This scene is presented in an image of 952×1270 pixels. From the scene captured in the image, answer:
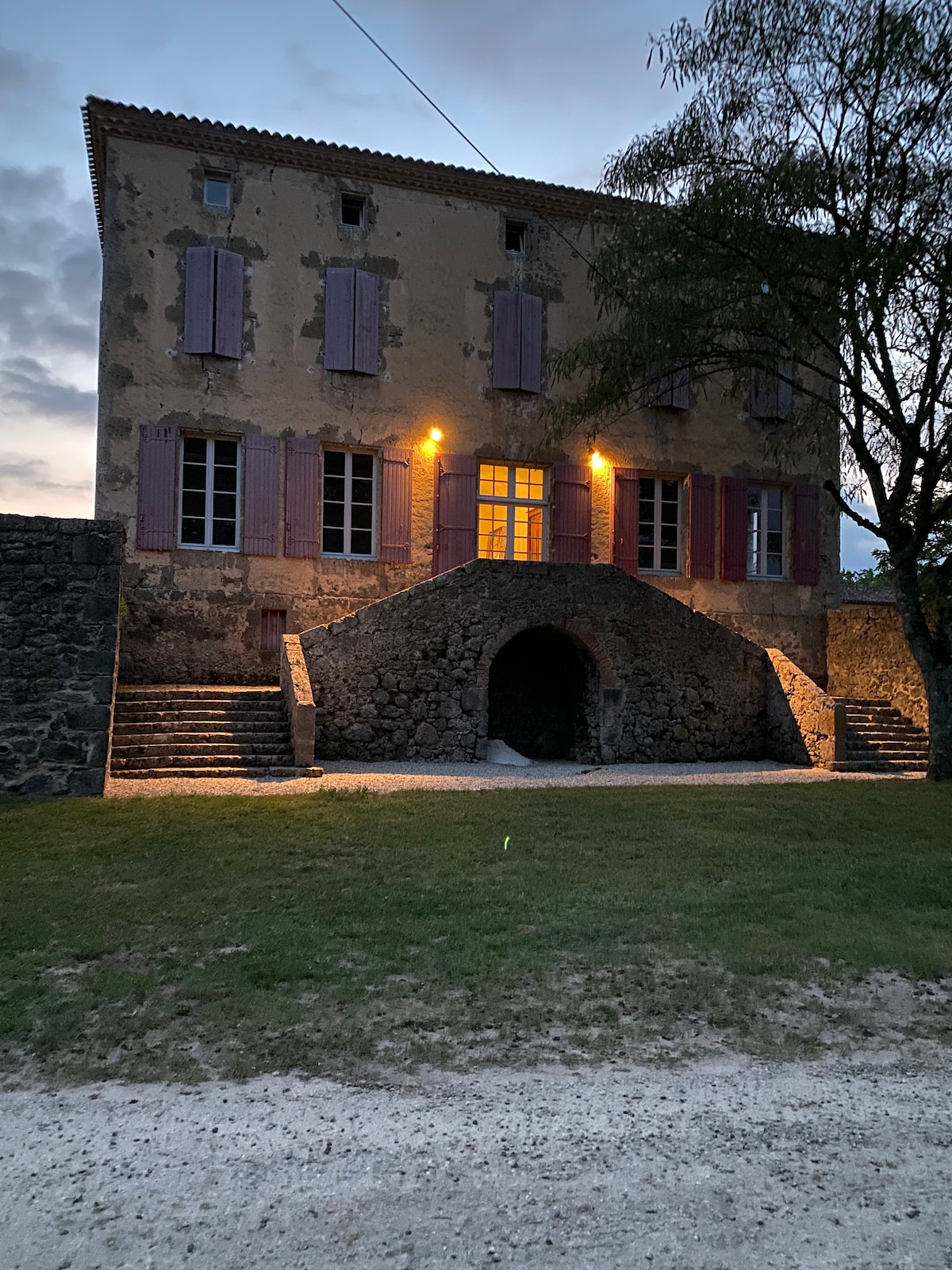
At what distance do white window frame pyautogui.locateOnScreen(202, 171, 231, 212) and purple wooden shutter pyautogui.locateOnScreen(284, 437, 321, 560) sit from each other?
3518 mm

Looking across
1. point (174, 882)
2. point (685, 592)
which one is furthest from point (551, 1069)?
point (685, 592)

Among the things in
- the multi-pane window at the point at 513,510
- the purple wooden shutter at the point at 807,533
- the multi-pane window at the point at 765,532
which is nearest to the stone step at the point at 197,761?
the multi-pane window at the point at 513,510

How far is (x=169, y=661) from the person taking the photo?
13.4 m

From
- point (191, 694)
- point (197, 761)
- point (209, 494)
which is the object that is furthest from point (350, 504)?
point (197, 761)

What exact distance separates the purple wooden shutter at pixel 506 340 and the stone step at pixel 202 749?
23.7ft

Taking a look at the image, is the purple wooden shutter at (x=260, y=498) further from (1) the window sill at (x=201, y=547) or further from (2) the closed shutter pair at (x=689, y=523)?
(2) the closed shutter pair at (x=689, y=523)

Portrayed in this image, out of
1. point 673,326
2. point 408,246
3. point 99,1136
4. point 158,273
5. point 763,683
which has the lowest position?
point 99,1136

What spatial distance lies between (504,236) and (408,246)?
64.4 inches

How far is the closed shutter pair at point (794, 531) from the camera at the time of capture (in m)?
15.9

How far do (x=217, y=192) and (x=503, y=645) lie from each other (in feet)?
26.6

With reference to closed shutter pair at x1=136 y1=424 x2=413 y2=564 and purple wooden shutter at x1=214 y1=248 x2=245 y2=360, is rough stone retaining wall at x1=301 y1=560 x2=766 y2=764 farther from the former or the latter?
purple wooden shutter at x1=214 y1=248 x2=245 y2=360

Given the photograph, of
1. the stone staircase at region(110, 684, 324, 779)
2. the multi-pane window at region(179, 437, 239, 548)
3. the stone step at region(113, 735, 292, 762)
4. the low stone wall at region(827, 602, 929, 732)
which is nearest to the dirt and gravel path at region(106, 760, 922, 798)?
the stone staircase at region(110, 684, 324, 779)

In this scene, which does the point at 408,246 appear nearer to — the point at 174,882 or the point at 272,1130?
the point at 174,882

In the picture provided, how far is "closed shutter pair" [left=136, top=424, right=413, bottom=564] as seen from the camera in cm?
1339
